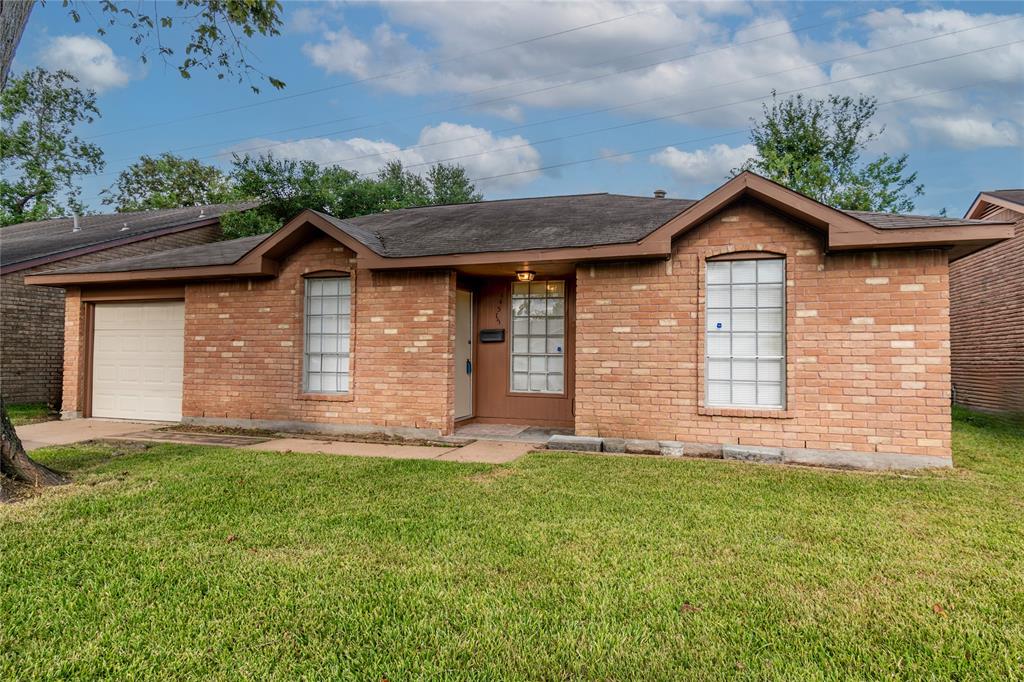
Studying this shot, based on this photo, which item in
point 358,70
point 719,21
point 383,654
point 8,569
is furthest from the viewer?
point 358,70

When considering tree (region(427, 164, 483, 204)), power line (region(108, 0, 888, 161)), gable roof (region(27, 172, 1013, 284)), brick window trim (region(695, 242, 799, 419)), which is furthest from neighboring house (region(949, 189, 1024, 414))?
tree (region(427, 164, 483, 204))

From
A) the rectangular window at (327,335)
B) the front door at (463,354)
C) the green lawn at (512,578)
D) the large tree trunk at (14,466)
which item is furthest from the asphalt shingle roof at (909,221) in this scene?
the large tree trunk at (14,466)

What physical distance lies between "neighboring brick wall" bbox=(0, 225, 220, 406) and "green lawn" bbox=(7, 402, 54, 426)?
0.96ft

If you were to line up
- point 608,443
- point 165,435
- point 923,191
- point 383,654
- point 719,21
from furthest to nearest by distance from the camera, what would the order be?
point 923,191 → point 719,21 → point 165,435 → point 608,443 → point 383,654

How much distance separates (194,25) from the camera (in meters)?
6.72

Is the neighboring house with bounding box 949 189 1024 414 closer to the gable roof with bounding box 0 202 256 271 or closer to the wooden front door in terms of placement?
the wooden front door

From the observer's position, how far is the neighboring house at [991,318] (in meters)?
11.2

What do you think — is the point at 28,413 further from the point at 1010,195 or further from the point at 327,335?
the point at 1010,195

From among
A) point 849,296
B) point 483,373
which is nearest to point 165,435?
point 483,373

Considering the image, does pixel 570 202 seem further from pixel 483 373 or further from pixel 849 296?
pixel 849 296

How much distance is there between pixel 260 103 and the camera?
28.7 metres

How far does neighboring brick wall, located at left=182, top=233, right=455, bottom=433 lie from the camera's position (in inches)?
321

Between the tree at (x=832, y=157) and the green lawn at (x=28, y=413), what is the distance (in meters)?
24.5

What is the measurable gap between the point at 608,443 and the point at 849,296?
135 inches
